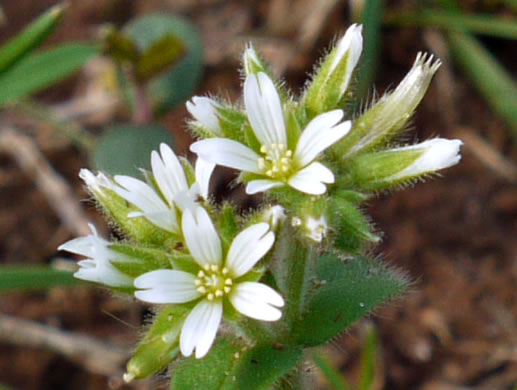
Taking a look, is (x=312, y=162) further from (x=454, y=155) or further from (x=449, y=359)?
(x=449, y=359)

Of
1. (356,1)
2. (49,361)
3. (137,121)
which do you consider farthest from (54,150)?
(356,1)

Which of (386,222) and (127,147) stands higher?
(127,147)

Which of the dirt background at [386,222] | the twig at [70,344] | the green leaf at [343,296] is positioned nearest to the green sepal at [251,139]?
the green leaf at [343,296]

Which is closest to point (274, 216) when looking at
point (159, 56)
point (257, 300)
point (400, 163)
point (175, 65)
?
point (257, 300)

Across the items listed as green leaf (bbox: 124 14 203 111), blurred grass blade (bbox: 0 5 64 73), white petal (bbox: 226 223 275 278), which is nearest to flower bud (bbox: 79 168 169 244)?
white petal (bbox: 226 223 275 278)

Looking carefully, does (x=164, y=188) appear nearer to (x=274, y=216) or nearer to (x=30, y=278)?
(x=274, y=216)

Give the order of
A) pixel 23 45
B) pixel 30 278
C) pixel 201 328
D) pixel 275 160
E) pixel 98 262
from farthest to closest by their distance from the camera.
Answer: pixel 23 45 → pixel 30 278 → pixel 275 160 → pixel 98 262 → pixel 201 328
